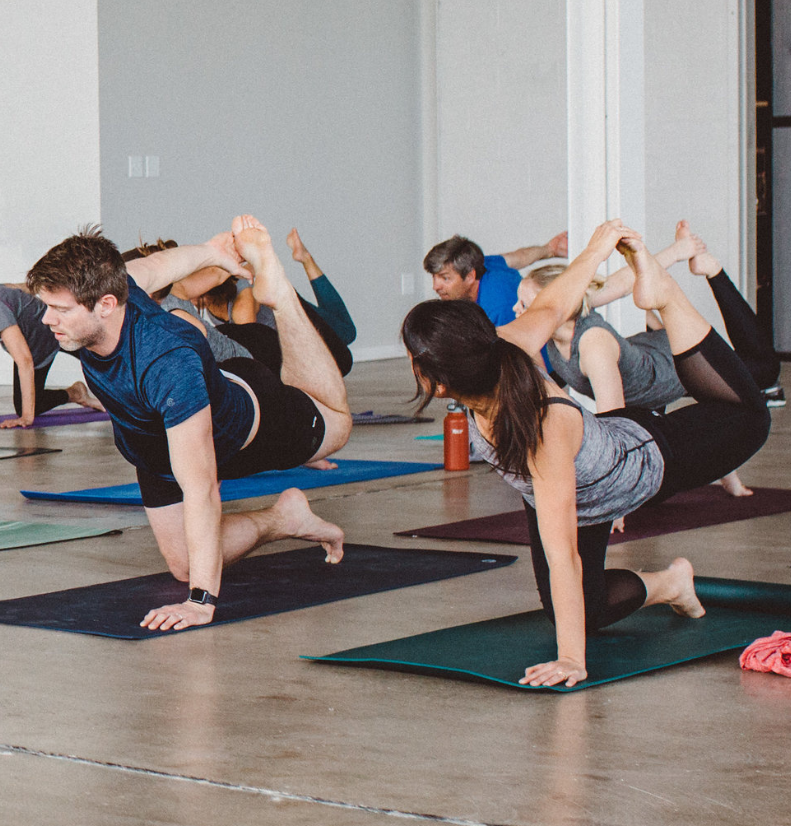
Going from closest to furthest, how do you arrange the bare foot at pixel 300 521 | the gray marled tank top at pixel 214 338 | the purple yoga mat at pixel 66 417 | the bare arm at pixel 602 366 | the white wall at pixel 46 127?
the bare foot at pixel 300 521
the bare arm at pixel 602 366
the gray marled tank top at pixel 214 338
the purple yoga mat at pixel 66 417
the white wall at pixel 46 127

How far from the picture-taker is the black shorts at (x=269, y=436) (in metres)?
3.48

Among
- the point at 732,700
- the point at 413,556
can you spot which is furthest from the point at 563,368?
the point at 732,700

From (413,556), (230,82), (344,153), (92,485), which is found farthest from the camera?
(344,153)

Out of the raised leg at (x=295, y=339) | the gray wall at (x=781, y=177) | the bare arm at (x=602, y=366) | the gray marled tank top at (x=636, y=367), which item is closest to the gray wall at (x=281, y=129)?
the gray wall at (x=781, y=177)

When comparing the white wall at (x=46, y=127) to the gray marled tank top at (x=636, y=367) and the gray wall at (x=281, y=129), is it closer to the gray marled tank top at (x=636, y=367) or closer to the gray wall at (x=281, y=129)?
the gray wall at (x=281, y=129)

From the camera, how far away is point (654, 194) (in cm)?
962

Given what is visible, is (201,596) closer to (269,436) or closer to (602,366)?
(269,436)

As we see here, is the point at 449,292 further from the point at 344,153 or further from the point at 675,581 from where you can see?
the point at 344,153

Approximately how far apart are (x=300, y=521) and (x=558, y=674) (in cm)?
130

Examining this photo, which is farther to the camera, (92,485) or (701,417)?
(92,485)

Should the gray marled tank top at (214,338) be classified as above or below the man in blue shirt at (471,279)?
below

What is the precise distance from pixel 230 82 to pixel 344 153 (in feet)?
4.78

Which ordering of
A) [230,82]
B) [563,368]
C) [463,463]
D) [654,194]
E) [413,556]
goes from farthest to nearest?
[230,82] → [654,194] → [463,463] → [563,368] → [413,556]

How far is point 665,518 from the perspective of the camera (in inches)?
177
